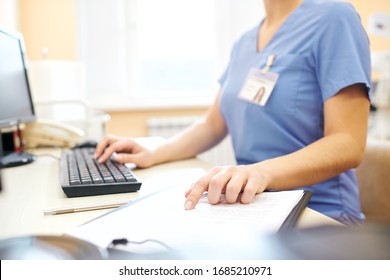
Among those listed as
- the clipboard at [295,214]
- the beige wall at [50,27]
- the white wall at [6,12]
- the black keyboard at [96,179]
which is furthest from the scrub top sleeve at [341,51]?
the beige wall at [50,27]

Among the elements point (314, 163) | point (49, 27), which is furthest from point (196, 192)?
point (49, 27)

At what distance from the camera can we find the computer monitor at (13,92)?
0.93 metres

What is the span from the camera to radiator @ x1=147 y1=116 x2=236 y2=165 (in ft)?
8.58

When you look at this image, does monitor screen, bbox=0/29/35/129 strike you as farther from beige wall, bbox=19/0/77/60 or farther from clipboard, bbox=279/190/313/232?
beige wall, bbox=19/0/77/60

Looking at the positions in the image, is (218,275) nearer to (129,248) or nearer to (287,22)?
(129,248)

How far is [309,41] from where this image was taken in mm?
822

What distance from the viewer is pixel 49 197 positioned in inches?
24.3

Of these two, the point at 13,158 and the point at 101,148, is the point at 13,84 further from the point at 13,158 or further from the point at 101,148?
the point at 101,148

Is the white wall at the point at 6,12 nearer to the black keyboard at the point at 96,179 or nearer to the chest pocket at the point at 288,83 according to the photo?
the black keyboard at the point at 96,179

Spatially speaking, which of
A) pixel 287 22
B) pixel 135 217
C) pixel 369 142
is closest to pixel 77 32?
pixel 287 22

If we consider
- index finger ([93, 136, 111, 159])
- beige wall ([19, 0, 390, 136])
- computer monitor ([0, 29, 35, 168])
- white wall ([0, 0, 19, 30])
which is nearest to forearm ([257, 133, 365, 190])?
index finger ([93, 136, 111, 159])

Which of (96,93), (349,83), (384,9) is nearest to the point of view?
(349,83)

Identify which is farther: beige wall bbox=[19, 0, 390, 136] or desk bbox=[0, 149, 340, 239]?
beige wall bbox=[19, 0, 390, 136]

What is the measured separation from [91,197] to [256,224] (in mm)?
289
